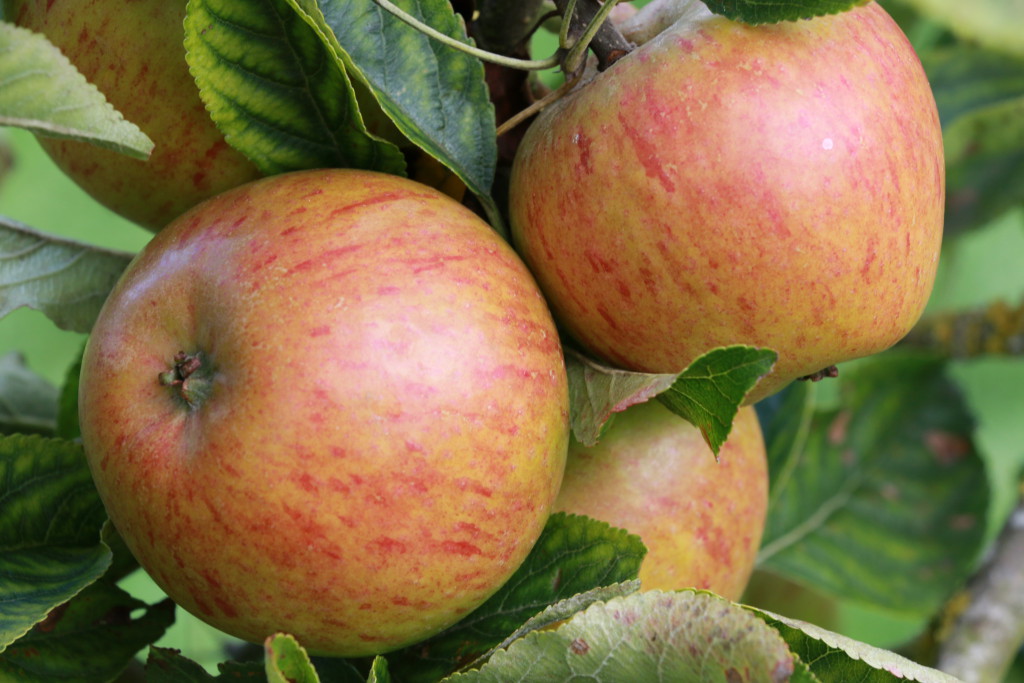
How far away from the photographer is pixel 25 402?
36.7 inches

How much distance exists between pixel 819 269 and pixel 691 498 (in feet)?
0.66

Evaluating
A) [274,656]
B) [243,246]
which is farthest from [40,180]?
[274,656]

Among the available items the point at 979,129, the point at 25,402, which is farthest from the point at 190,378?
the point at 979,129

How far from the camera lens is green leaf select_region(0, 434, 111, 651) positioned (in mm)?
640

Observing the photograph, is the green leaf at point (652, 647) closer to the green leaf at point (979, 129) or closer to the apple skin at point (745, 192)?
the apple skin at point (745, 192)

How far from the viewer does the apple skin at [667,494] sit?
0.69 metres

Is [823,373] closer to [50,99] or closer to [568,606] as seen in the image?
[568,606]

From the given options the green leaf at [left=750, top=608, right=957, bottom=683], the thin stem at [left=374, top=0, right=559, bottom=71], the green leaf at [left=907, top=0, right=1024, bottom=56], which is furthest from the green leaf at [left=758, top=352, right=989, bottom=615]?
the thin stem at [left=374, top=0, right=559, bottom=71]

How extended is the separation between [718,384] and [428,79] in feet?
0.89

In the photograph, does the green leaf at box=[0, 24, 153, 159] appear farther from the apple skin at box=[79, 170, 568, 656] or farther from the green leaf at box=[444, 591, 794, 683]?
the green leaf at box=[444, 591, 794, 683]

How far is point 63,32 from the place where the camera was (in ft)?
2.07

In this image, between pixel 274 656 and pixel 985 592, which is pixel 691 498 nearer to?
pixel 274 656

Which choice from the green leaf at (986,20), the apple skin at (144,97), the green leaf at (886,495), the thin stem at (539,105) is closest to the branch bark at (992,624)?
the green leaf at (886,495)

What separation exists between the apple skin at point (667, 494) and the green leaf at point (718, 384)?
12 centimetres
